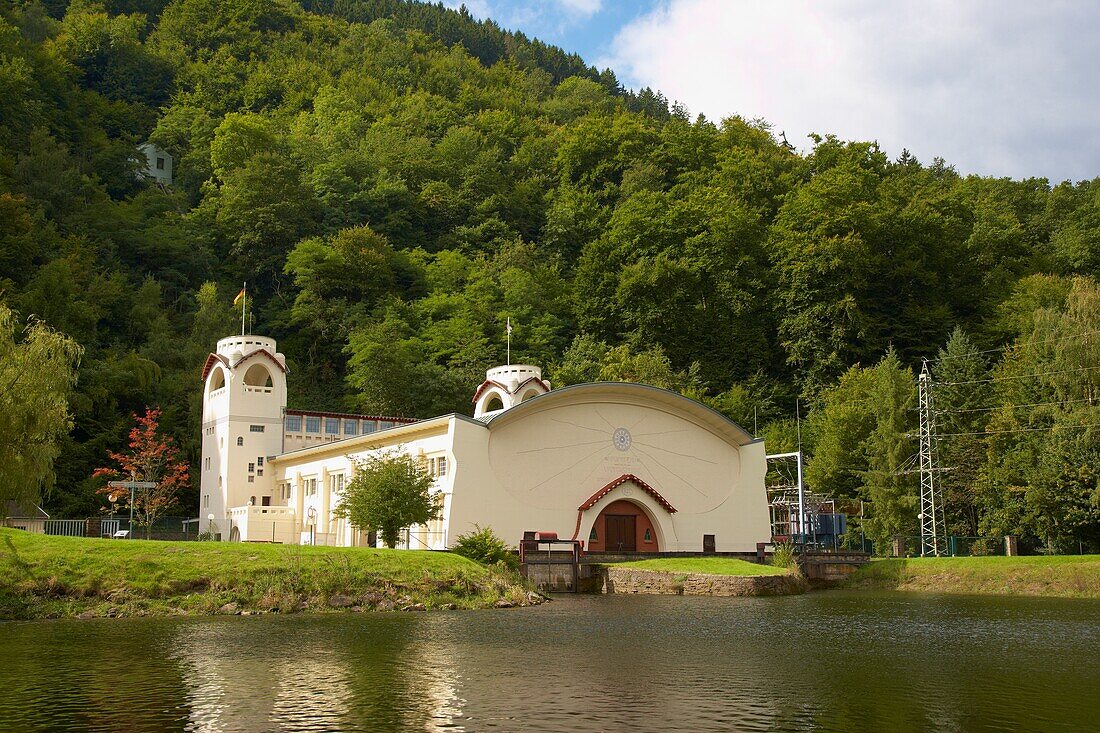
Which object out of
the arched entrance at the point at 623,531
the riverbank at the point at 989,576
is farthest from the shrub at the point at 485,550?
the riverbank at the point at 989,576

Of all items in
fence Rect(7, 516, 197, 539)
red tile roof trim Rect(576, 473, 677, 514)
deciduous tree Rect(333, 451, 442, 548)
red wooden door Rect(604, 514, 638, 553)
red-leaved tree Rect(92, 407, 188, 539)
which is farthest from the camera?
red-leaved tree Rect(92, 407, 188, 539)

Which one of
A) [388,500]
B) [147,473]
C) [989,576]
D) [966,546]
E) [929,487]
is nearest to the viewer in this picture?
[388,500]

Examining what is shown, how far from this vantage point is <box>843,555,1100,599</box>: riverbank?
38812 mm

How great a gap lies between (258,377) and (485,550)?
26491mm

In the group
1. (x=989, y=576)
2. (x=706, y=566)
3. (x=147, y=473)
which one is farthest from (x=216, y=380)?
(x=989, y=576)

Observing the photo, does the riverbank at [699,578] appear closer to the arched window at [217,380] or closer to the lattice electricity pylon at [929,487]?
the lattice electricity pylon at [929,487]

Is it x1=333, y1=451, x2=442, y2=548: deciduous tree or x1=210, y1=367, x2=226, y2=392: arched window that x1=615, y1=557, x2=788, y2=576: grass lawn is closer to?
x1=333, y1=451, x2=442, y2=548: deciduous tree

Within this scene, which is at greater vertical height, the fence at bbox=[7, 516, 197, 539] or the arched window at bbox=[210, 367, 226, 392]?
the arched window at bbox=[210, 367, 226, 392]

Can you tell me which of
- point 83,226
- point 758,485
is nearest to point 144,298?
point 83,226

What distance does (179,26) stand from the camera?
112m

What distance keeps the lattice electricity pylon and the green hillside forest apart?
1.08 m

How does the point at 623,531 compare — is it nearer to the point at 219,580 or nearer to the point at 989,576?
the point at 989,576

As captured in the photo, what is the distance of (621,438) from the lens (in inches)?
1818

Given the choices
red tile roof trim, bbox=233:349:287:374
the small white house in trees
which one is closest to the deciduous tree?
red tile roof trim, bbox=233:349:287:374
